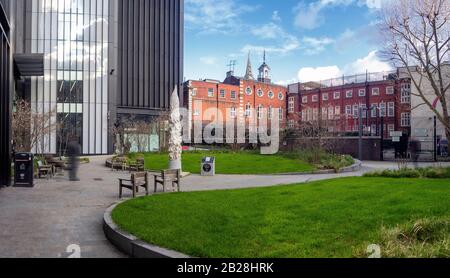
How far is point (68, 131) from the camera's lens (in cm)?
4631

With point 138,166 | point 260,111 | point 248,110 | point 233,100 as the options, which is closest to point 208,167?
point 138,166

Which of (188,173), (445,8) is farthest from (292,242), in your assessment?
(445,8)

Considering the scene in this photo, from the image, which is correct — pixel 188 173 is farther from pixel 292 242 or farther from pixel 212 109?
pixel 212 109

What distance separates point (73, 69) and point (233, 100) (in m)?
32.7

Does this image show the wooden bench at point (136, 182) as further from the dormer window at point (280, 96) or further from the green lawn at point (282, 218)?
the dormer window at point (280, 96)

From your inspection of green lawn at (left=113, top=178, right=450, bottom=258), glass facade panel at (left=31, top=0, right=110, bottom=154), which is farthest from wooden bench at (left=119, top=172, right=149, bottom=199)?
glass facade panel at (left=31, top=0, right=110, bottom=154)

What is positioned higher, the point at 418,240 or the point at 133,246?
the point at 418,240

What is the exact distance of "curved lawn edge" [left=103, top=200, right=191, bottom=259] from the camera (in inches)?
243

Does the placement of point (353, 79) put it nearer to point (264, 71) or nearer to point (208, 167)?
point (264, 71)

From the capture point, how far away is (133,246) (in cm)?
691

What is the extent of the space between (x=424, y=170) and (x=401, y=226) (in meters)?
11.4

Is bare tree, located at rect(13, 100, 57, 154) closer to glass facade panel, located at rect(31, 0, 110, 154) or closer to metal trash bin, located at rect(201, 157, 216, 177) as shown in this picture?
metal trash bin, located at rect(201, 157, 216, 177)

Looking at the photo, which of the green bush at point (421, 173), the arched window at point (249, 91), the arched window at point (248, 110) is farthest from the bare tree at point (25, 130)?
the arched window at point (249, 91)

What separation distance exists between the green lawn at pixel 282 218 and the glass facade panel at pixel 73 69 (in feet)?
124
